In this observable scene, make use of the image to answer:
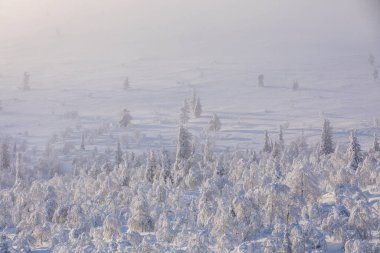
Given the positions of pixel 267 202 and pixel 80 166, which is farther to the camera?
pixel 80 166

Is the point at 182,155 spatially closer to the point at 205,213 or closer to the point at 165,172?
the point at 165,172

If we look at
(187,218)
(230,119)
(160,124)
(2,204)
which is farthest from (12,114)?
(187,218)

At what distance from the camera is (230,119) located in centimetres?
15388

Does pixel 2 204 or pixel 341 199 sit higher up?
pixel 341 199

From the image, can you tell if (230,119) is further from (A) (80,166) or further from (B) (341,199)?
(B) (341,199)

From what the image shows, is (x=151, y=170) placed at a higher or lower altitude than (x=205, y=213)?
higher

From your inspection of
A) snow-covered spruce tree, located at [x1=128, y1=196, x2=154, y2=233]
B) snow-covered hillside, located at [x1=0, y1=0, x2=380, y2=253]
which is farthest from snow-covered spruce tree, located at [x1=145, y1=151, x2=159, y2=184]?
snow-covered spruce tree, located at [x1=128, y1=196, x2=154, y2=233]

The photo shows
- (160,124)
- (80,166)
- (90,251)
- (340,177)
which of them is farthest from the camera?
(160,124)

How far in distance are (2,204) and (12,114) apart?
4613 inches

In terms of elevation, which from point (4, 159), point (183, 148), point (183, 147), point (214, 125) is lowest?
point (4, 159)

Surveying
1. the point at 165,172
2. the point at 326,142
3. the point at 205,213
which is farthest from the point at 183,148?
the point at 205,213

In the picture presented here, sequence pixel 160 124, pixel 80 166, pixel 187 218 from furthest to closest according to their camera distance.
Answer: pixel 160 124 → pixel 80 166 → pixel 187 218

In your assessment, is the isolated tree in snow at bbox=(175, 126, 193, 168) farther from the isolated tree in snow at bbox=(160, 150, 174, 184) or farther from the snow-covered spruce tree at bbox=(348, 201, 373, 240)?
the snow-covered spruce tree at bbox=(348, 201, 373, 240)

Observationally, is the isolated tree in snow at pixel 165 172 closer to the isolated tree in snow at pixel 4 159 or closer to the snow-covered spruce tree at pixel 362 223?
the snow-covered spruce tree at pixel 362 223
